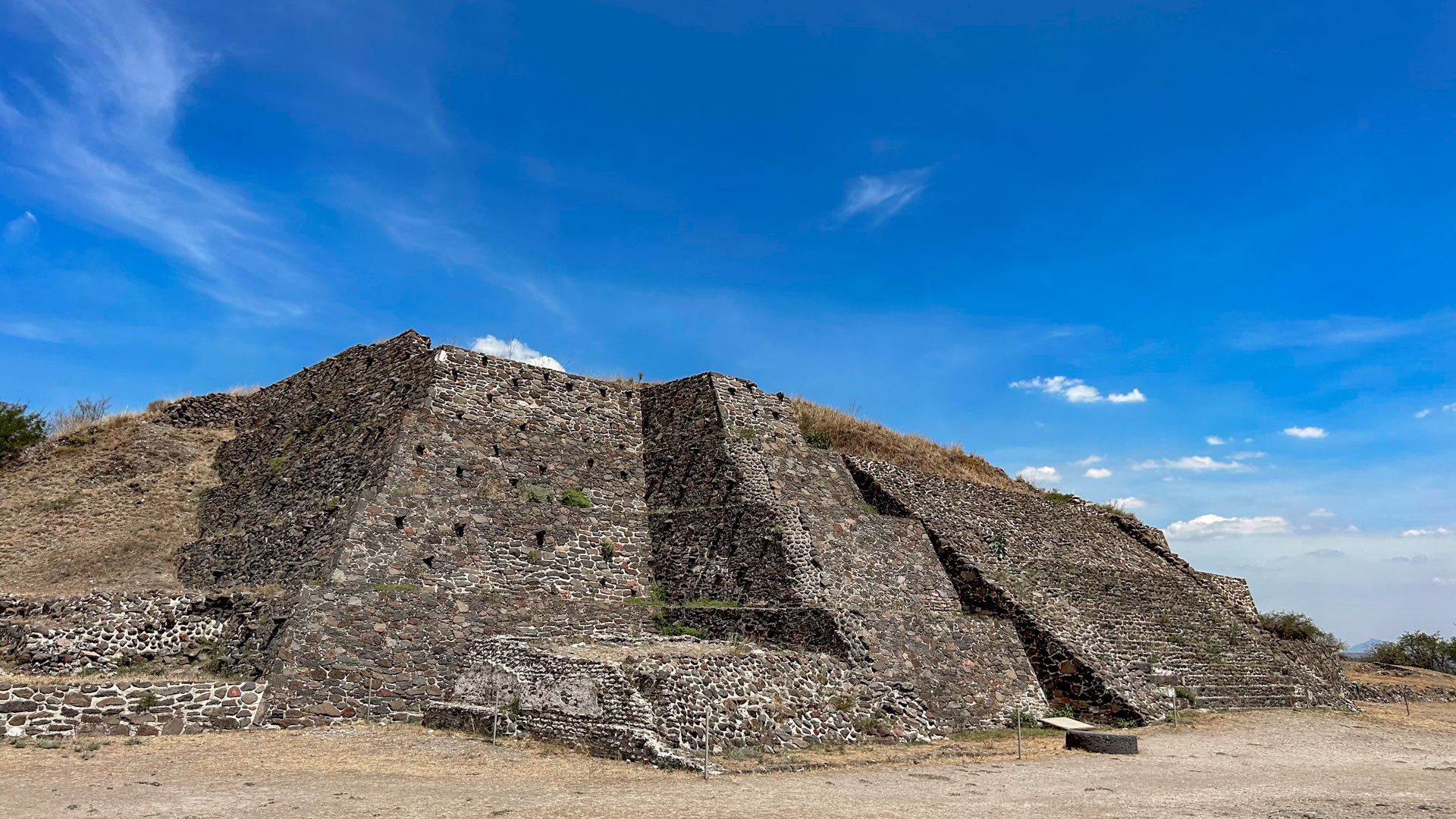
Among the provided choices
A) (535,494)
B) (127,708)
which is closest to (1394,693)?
(535,494)

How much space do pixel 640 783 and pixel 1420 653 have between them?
42.7 metres

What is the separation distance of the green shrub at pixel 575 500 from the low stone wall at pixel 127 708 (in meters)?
7.49

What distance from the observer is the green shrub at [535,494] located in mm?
19484

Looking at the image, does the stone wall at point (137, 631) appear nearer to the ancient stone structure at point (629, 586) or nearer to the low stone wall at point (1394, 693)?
the ancient stone structure at point (629, 586)

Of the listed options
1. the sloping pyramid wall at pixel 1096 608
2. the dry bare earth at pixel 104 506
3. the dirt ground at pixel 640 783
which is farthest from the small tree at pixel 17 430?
the sloping pyramid wall at pixel 1096 608

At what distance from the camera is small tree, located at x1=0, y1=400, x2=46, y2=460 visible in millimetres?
25688

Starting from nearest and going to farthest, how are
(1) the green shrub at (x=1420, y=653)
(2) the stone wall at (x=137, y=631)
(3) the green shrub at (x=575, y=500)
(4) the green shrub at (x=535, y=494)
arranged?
(2) the stone wall at (x=137, y=631)
(4) the green shrub at (x=535, y=494)
(3) the green shrub at (x=575, y=500)
(1) the green shrub at (x=1420, y=653)

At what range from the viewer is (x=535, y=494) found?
19562 mm

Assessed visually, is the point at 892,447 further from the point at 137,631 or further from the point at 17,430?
the point at 17,430

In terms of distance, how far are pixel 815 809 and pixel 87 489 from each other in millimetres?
23306

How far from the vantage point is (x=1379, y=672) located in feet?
115

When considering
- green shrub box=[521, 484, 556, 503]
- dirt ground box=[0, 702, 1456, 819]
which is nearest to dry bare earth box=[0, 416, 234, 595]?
green shrub box=[521, 484, 556, 503]

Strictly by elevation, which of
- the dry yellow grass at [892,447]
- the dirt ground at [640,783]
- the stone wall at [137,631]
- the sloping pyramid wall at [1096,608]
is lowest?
the dirt ground at [640,783]

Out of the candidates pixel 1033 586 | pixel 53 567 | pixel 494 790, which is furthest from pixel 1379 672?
pixel 53 567
